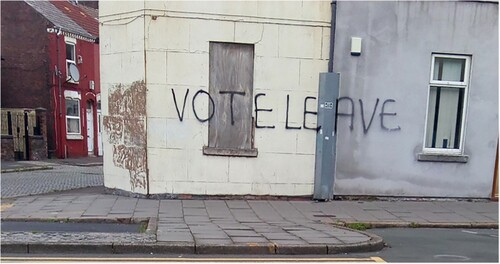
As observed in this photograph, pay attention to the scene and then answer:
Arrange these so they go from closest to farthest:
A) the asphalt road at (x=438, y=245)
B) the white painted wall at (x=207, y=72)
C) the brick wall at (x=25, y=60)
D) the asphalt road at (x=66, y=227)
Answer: the asphalt road at (x=438, y=245)
the asphalt road at (x=66, y=227)
the white painted wall at (x=207, y=72)
the brick wall at (x=25, y=60)

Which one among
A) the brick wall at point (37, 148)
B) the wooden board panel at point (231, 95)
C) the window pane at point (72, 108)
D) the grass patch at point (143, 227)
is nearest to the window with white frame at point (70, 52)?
the window pane at point (72, 108)

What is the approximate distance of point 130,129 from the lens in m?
7.37

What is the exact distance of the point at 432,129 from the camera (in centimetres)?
811

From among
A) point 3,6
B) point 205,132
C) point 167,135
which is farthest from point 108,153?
point 3,6

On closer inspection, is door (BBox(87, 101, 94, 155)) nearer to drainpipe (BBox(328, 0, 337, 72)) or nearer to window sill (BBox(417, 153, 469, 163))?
drainpipe (BBox(328, 0, 337, 72))

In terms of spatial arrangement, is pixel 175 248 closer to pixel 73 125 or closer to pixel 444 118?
pixel 444 118

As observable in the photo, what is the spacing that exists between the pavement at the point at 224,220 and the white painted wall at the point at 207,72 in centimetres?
50

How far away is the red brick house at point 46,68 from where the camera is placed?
645 inches

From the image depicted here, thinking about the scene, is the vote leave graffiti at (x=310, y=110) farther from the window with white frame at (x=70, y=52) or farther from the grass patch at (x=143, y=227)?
the window with white frame at (x=70, y=52)

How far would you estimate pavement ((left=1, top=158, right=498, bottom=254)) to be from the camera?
4680mm

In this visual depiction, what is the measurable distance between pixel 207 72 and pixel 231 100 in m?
0.74

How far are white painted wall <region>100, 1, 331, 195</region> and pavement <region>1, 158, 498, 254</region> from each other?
0.50 metres

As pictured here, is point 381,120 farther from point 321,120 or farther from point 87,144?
point 87,144

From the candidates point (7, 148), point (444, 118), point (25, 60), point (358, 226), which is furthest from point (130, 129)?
point (25, 60)
